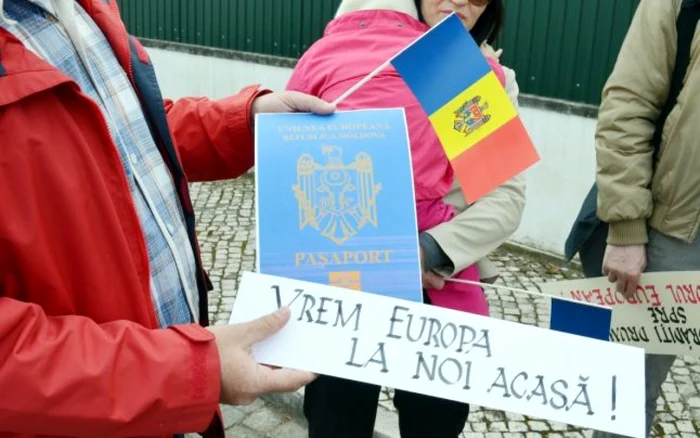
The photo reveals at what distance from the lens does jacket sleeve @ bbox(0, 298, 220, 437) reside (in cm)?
114

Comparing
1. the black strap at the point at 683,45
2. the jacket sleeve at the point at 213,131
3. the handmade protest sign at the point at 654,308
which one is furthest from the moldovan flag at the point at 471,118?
the black strap at the point at 683,45

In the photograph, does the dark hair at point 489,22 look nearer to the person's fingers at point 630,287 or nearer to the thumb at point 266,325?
the person's fingers at point 630,287

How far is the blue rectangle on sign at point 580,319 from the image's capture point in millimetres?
1752

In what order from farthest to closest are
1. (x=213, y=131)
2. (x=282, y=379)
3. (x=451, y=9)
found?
(x=451, y=9), (x=213, y=131), (x=282, y=379)

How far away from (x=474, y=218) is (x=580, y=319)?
42 cm

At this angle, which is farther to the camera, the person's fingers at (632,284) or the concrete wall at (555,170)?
the concrete wall at (555,170)

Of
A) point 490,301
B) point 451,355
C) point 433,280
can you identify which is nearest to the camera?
point 451,355

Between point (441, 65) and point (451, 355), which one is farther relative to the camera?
point (441, 65)

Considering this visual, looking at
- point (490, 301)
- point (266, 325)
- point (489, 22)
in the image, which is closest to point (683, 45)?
point (489, 22)

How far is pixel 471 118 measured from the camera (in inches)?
68.2

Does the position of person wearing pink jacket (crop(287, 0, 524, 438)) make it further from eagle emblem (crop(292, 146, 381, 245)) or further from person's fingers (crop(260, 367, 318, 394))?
person's fingers (crop(260, 367, 318, 394))

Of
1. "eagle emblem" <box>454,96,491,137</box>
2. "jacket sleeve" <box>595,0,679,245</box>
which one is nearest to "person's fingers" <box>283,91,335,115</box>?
"eagle emblem" <box>454,96,491,137</box>

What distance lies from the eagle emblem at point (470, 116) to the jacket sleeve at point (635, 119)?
816mm

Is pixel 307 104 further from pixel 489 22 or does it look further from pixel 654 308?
pixel 654 308
